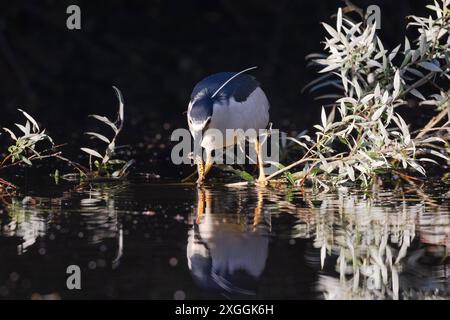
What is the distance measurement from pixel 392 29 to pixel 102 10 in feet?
11.6

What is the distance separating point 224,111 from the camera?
19.4ft

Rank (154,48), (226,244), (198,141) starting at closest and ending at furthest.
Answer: (226,244)
(198,141)
(154,48)

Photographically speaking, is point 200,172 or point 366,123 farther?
point 200,172

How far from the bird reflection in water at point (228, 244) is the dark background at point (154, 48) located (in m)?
5.06

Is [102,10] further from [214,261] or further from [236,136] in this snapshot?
[214,261]

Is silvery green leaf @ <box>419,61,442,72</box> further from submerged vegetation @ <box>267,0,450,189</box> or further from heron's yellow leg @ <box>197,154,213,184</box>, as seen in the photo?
heron's yellow leg @ <box>197,154,213,184</box>

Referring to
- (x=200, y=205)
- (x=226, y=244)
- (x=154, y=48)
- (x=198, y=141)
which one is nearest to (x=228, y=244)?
(x=226, y=244)

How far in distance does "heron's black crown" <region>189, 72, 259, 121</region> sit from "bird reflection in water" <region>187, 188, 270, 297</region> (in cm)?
54

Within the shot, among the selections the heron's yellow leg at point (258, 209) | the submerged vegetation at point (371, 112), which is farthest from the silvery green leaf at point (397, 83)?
the heron's yellow leg at point (258, 209)

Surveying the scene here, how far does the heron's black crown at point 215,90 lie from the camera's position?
5.82 metres

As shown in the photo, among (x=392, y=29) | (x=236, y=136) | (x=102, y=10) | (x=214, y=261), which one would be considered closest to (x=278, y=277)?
(x=214, y=261)

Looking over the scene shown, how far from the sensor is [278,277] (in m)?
3.83

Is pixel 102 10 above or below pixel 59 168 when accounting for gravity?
above

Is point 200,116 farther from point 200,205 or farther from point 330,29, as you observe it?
point 330,29
